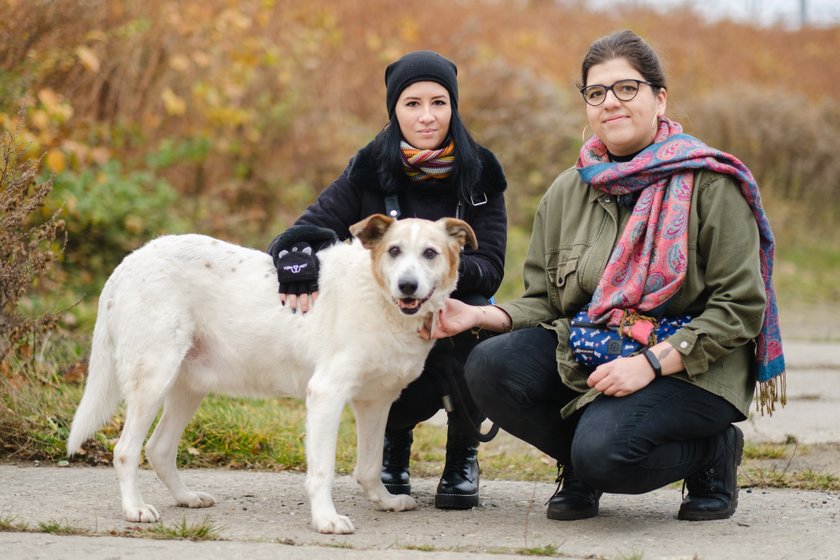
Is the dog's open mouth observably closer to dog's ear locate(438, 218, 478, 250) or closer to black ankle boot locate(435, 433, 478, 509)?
dog's ear locate(438, 218, 478, 250)

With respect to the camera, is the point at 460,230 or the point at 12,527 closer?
the point at 12,527

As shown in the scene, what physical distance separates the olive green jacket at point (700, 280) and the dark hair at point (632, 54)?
46 centimetres

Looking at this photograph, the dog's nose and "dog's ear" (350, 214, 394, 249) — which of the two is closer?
the dog's nose

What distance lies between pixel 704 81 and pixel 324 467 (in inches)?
546

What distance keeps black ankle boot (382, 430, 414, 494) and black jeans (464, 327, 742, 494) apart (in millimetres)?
702

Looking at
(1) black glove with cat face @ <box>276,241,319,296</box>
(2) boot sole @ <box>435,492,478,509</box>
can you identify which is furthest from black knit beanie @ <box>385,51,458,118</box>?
(2) boot sole @ <box>435,492,478,509</box>

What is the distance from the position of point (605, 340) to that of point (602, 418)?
1.03 ft

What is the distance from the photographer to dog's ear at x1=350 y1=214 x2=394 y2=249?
374 centimetres

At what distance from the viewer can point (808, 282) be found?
11.5 meters

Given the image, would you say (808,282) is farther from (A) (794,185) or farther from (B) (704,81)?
(B) (704,81)

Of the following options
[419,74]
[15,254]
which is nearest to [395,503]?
[419,74]

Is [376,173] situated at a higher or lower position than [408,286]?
higher

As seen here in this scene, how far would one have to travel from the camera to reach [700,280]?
3584 millimetres

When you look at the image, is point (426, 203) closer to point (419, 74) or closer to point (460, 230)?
point (460, 230)
